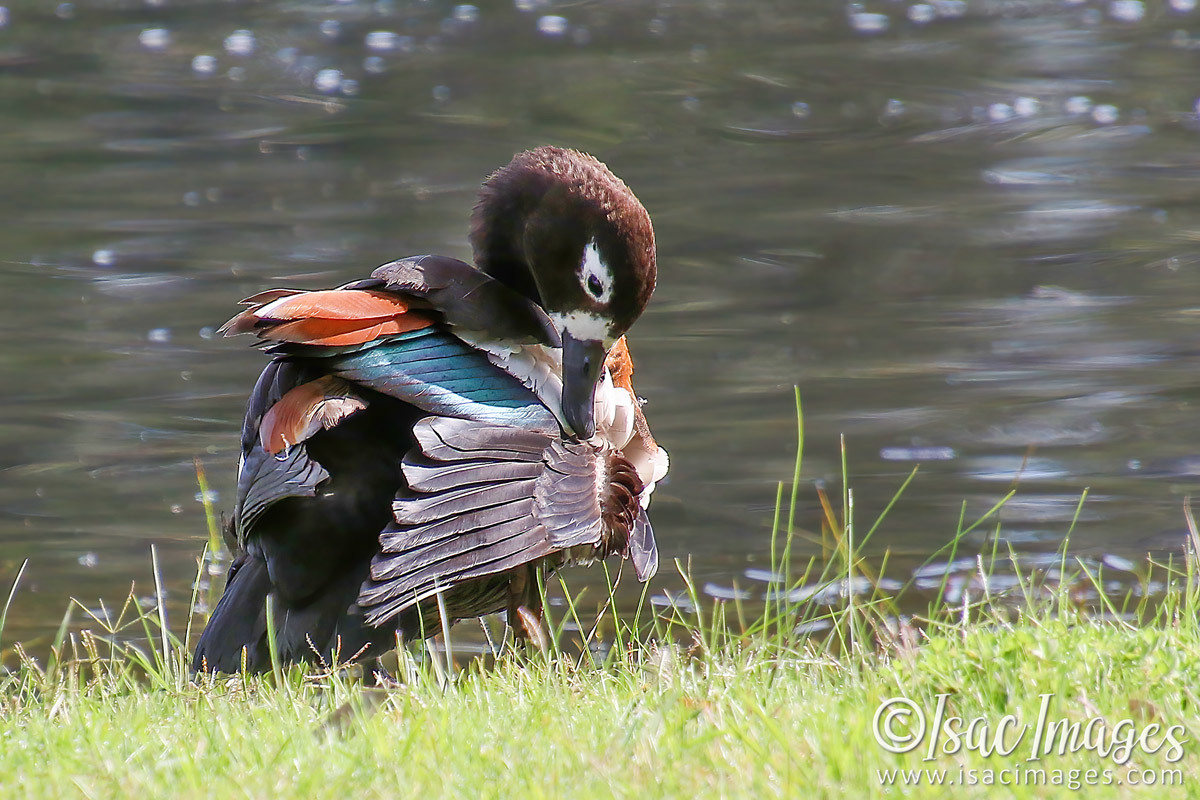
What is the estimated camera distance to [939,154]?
42.8 ft

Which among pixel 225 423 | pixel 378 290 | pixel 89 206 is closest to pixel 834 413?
pixel 225 423

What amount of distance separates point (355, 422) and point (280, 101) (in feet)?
38.4

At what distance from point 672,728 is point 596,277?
1770 mm

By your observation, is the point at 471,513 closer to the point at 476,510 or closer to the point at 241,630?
the point at 476,510

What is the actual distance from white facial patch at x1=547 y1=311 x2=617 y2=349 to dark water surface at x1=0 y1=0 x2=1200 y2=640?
7.62 feet

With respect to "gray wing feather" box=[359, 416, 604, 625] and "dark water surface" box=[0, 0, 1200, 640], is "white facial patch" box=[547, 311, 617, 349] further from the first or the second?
"dark water surface" box=[0, 0, 1200, 640]

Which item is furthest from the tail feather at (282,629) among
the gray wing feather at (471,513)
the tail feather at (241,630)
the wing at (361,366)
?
the gray wing feather at (471,513)

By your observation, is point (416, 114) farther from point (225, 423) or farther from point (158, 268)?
point (225, 423)

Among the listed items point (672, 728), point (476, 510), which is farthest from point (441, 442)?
point (672, 728)

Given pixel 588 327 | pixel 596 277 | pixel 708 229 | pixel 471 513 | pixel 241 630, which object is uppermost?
pixel 596 277

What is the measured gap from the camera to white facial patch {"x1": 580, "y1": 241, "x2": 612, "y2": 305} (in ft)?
14.0

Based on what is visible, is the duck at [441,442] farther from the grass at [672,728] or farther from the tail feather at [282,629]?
the grass at [672,728]

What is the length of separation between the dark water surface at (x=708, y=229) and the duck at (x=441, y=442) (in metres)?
2.23

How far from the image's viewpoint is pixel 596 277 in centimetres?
427
